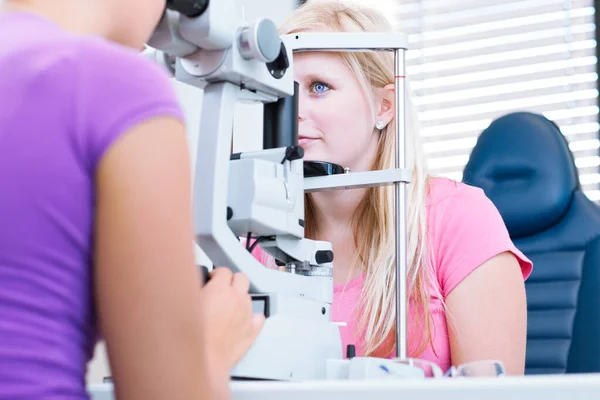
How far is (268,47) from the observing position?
3.39 ft

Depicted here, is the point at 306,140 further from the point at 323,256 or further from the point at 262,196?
the point at 262,196

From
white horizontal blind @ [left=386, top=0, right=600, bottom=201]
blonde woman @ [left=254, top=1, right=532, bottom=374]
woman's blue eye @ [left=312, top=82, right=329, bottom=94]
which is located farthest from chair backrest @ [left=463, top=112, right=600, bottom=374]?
white horizontal blind @ [left=386, top=0, right=600, bottom=201]

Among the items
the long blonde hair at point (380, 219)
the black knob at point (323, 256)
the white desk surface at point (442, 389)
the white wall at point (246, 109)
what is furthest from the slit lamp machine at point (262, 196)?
the white wall at point (246, 109)

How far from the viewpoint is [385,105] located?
173cm

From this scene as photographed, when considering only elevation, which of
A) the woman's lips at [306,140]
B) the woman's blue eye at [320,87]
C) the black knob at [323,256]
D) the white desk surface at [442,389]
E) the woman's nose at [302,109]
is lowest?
the white desk surface at [442,389]

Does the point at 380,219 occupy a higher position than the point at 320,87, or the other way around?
the point at 320,87

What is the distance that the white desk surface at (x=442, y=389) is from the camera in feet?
2.22

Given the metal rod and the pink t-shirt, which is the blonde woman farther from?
the metal rod

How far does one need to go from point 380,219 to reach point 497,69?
158 centimetres

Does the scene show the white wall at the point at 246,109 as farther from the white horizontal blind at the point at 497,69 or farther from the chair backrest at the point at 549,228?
the chair backrest at the point at 549,228

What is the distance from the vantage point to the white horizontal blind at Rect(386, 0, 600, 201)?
288 centimetres

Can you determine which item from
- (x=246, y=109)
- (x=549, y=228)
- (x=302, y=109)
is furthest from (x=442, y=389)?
(x=246, y=109)

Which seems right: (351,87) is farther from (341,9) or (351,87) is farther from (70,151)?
(70,151)

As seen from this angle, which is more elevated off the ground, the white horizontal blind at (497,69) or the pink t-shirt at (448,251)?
the white horizontal blind at (497,69)
